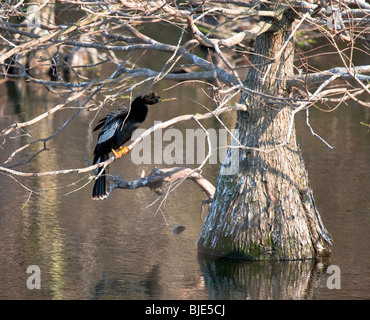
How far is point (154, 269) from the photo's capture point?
700 cm

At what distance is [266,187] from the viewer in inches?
278

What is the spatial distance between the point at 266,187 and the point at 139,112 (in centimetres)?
177

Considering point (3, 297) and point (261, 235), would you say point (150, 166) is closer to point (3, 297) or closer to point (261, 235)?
point (261, 235)

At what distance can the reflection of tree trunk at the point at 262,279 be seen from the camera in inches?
253

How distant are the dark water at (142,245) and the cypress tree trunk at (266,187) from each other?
0.23 m

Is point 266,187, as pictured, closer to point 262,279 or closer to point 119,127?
point 262,279

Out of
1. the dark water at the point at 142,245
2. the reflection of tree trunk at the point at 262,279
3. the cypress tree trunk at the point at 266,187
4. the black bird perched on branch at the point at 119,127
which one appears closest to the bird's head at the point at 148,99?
the black bird perched on branch at the point at 119,127

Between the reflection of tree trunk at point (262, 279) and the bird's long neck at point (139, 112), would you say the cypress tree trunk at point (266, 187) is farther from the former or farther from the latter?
the bird's long neck at point (139, 112)

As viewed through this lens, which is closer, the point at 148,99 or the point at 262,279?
the point at 262,279

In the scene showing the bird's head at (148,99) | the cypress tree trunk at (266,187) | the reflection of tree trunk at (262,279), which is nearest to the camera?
the reflection of tree trunk at (262,279)

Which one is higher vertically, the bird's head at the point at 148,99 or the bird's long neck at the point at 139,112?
the bird's head at the point at 148,99

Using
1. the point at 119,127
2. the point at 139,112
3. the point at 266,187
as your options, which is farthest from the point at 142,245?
the point at 266,187

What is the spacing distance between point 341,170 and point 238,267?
601 centimetres

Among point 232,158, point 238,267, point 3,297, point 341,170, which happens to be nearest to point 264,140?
point 232,158
